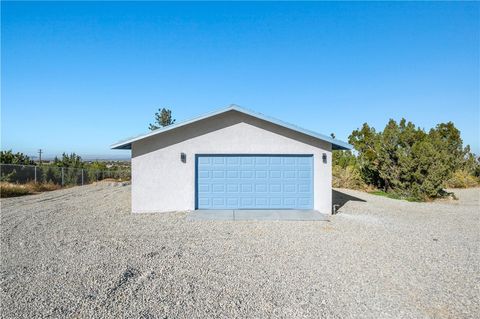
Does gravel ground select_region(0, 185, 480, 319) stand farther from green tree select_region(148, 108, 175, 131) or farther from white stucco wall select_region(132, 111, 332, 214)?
green tree select_region(148, 108, 175, 131)

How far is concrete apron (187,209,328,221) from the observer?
30.7 ft

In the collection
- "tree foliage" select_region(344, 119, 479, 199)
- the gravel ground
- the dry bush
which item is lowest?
the gravel ground

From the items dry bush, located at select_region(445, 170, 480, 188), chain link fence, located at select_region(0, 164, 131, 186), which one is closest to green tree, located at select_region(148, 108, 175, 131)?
chain link fence, located at select_region(0, 164, 131, 186)

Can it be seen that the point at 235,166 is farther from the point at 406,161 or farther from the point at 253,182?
the point at 406,161

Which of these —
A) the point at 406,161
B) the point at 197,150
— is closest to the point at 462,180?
the point at 406,161

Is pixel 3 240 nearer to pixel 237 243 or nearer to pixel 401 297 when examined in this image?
pixel 237 243

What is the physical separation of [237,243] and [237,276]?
1.94 m

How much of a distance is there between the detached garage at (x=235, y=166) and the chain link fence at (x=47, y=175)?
11107mm

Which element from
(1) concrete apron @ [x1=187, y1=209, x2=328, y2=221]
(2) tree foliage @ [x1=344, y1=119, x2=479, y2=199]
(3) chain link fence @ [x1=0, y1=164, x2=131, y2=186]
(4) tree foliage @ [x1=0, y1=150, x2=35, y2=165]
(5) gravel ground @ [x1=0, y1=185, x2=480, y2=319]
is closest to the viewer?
(5) gravel ground @ [x1=0, y1=185, x2=480, y2=319]

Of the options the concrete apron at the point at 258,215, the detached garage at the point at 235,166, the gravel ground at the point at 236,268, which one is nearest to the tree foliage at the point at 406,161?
the gravel ground at the point at 236,268

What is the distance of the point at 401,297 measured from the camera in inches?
160

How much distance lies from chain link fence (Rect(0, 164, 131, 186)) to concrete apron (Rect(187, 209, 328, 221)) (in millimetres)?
13992

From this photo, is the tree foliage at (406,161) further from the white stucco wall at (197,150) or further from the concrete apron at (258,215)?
the concrete apron at (258,215)

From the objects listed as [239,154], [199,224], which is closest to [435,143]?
[239,154]
